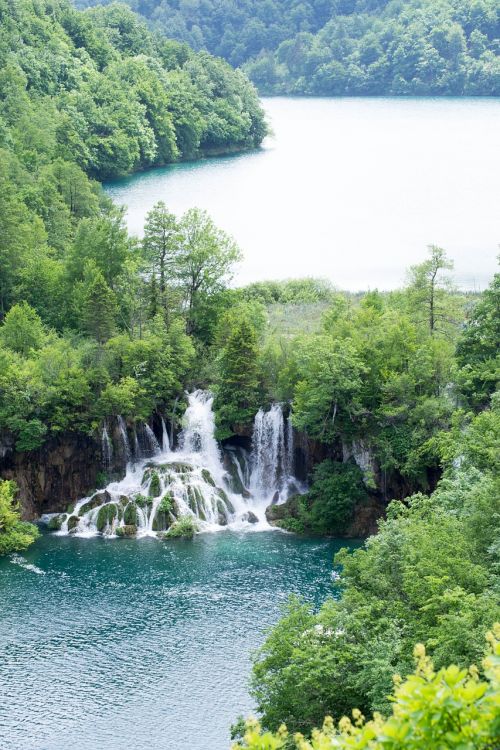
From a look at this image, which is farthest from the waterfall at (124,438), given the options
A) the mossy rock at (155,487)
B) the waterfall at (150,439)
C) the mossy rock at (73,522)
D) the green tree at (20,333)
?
the green tree at (20,333)

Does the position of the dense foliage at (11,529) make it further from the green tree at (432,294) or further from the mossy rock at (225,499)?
the green tree at (432,294)

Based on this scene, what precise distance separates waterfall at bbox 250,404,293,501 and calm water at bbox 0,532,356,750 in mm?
4479

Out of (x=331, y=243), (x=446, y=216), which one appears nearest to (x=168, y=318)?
(x=331, y=243)

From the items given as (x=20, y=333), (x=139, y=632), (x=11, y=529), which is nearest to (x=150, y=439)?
(x=20, y=333)

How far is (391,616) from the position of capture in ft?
125

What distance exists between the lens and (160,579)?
177 feet

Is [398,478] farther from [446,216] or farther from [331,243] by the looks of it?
[446,216]

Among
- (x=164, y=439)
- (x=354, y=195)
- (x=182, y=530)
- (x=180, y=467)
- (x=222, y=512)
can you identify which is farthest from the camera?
(x=354, y=195)

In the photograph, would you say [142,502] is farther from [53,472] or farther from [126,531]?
[53,472]

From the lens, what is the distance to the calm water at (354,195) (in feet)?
316

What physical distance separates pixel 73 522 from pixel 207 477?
289 inches

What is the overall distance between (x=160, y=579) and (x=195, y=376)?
1637 centimetres

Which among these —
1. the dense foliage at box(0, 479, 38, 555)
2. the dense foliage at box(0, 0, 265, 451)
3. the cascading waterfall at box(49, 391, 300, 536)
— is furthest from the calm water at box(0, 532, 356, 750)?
the dense foliage at box(0, 0, 265, 451)

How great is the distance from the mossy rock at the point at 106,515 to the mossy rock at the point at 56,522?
1.82m
